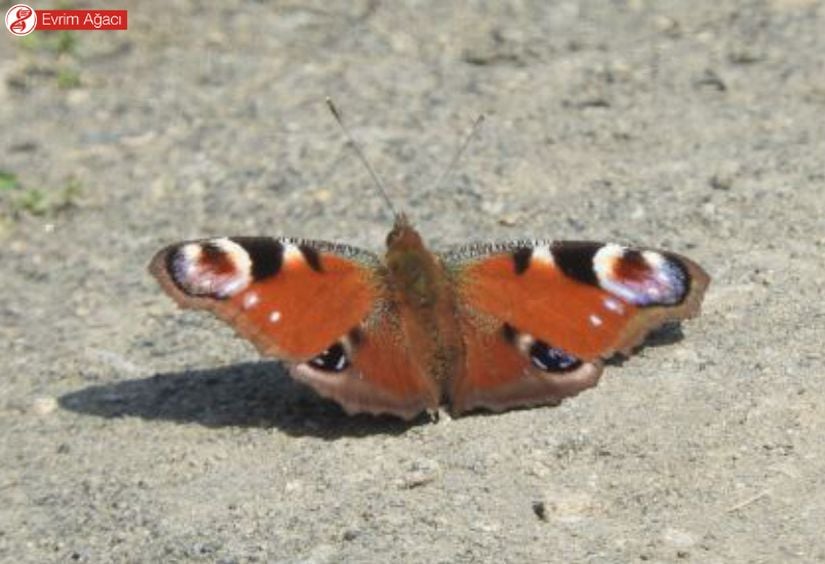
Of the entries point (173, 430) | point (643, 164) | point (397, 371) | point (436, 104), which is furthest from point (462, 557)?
point (436, 104)

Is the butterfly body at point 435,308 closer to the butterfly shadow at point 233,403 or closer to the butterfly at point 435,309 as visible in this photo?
the butterfly at point 435,309

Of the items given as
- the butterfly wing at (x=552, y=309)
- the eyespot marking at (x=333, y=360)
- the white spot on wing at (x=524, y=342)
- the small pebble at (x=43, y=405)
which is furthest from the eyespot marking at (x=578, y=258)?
the small pebble at (x=43, y=405)

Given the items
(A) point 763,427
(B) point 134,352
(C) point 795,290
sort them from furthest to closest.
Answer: (B) point 134,352, (C) point 795,290, (A) point 763,427

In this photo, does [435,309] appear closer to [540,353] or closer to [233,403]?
[540,353]

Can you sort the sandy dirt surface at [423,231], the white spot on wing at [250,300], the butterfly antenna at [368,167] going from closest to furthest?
the sandy dirt surface at [423,231], the white spot on wing at [250,300], the butterfly antenna at [368,167]

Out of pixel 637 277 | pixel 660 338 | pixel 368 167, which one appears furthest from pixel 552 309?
pixel 368 167

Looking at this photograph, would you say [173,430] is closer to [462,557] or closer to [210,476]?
[210,476]

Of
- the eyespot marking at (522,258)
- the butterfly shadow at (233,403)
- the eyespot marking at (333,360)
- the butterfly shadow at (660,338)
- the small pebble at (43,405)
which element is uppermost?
the eyespot marking at (522,258)
